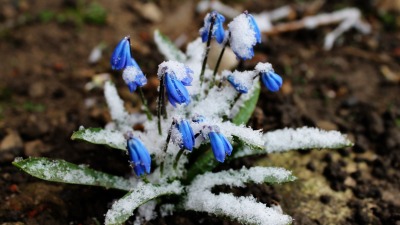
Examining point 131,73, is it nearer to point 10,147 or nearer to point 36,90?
point 10,147

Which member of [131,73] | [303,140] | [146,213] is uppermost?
[303,140]

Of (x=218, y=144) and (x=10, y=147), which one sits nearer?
(x=218, y=144)

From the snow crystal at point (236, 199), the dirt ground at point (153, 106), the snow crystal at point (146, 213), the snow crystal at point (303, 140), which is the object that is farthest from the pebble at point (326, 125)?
the snow crystal at point (146, 213)

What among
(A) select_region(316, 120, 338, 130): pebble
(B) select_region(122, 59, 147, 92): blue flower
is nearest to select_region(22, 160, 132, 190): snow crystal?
(B) select_region(122, 59, 147, 92): blue flower

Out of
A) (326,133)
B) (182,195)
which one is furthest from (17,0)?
(326,133)

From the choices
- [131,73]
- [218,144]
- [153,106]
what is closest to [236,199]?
[218,144]

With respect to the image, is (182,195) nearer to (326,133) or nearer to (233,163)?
(233,163)
